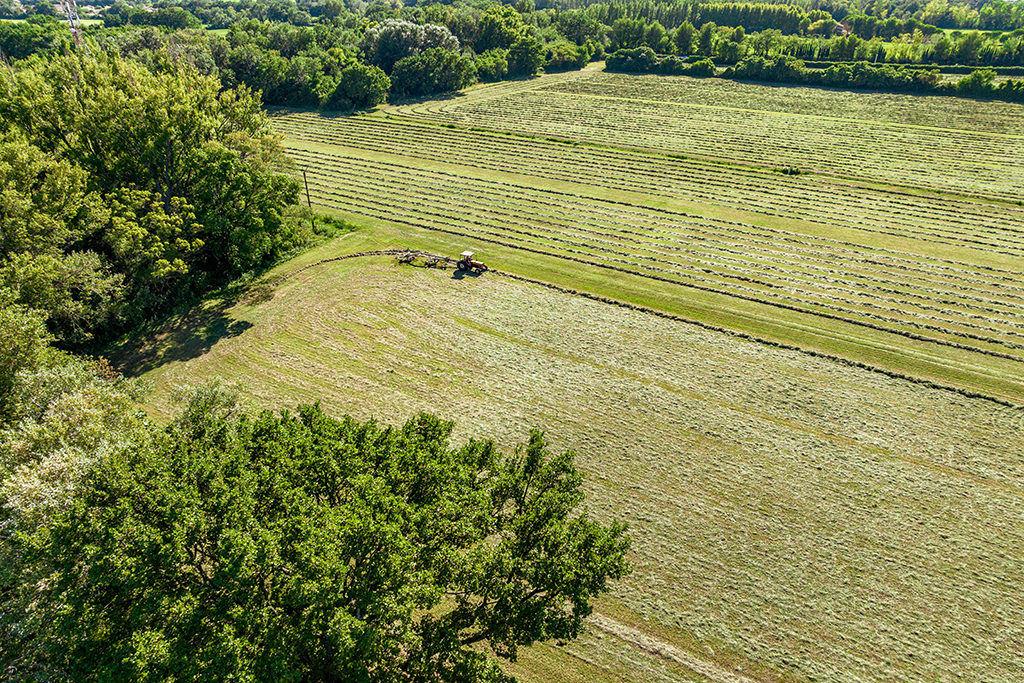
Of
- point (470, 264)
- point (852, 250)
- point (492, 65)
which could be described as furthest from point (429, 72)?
point (852, 250)

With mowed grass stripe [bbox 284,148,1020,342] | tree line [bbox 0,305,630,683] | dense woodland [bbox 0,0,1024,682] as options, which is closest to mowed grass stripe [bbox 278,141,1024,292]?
mowed grass stripe [bbox 284,148,1020,342]

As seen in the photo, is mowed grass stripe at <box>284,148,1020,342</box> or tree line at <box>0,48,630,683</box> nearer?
tree line at <box>0,48,630,683</box>

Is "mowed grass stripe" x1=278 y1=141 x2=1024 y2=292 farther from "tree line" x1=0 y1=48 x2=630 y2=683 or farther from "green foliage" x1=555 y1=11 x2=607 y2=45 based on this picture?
"green foliage" x1=555 y1=11 x2=607 y2=45

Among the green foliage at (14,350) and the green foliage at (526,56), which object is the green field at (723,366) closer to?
the green foliage at (14,350)

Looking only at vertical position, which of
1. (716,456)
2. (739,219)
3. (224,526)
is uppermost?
(224,526)

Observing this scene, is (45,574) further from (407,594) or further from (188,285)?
(188,285)

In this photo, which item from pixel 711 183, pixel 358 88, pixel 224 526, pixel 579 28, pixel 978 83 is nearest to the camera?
pixel 224 526

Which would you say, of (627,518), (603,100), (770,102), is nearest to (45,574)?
(627,518)

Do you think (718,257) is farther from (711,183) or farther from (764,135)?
(764,135)
